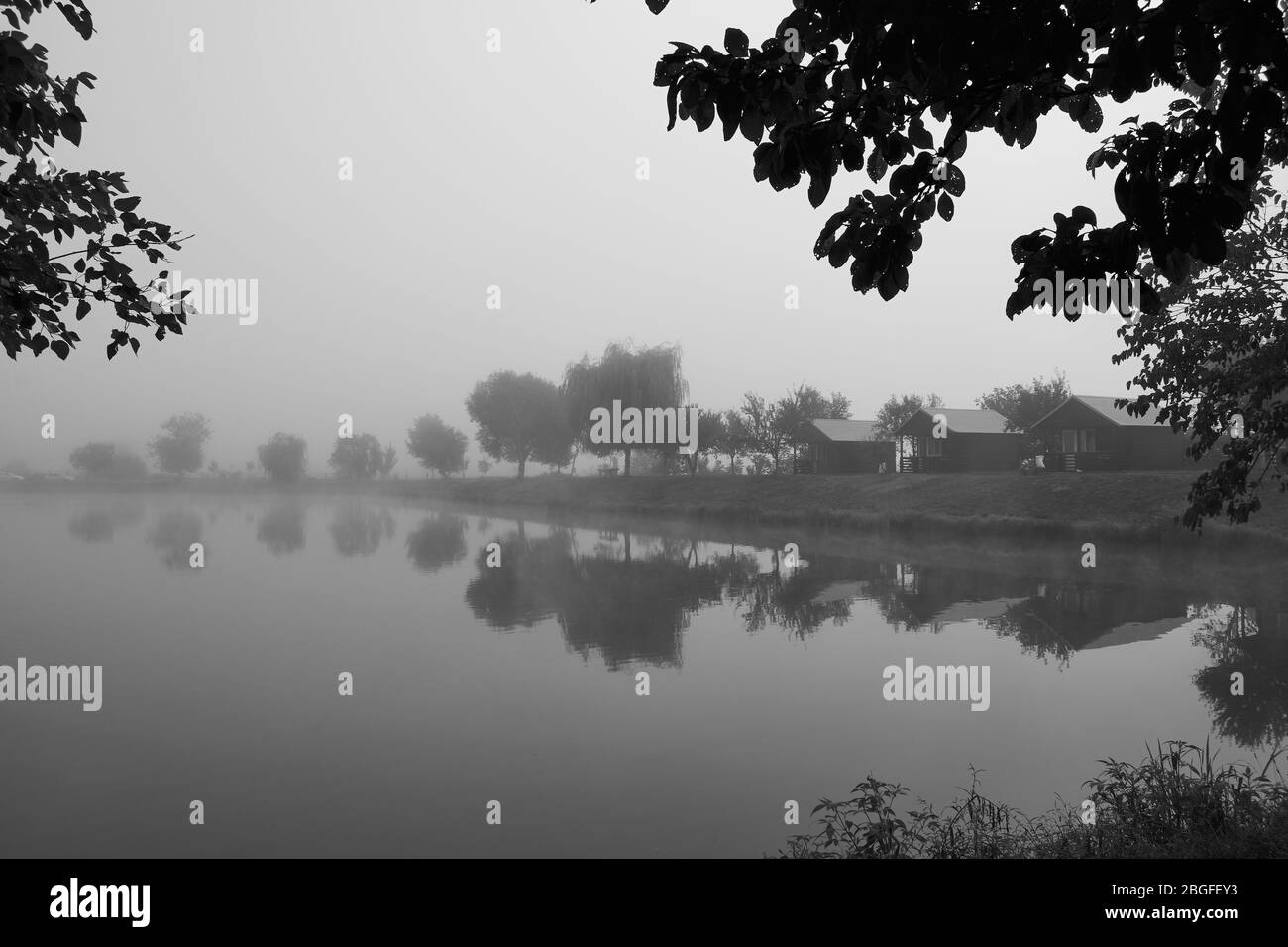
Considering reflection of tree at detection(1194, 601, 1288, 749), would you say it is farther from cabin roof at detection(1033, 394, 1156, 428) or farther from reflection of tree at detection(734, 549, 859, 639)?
cabin roof at detection(1033, 394, 1156, 428)

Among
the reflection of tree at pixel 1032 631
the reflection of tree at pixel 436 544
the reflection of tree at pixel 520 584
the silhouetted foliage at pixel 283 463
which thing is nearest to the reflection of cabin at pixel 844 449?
the reflection of tree at pixel 436 544

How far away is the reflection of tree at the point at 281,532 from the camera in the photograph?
33.4m

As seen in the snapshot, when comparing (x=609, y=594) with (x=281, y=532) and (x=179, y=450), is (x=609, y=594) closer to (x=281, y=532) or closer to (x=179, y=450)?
(x=281, y=532)

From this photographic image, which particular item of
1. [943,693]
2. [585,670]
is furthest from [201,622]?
[943,693]

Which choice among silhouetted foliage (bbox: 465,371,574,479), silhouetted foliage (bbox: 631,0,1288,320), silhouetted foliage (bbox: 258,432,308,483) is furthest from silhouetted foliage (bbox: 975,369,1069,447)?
silhouetted foliage (bbox: 258,432,308,483)

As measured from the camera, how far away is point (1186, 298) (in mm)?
9070

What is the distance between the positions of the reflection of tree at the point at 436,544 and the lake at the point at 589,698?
10.9ft

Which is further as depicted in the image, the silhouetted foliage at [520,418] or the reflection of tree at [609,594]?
the silhouetted foliage at [520,418]

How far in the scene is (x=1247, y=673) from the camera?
11648 millimetres

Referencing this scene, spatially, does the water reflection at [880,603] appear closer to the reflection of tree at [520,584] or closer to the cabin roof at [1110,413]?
the reflection of tree at [520,584]

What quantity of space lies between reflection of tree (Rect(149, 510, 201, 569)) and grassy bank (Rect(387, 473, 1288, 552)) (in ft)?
80.1

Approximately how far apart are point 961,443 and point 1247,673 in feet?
126

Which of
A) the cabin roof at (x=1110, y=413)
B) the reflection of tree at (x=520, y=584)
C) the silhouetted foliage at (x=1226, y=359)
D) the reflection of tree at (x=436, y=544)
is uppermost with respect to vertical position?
the cabin roof at (x=1110, y=413)
